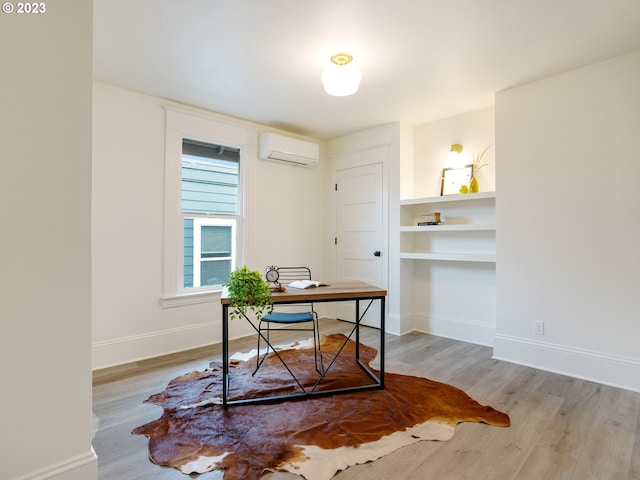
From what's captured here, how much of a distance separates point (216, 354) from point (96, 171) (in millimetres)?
2044

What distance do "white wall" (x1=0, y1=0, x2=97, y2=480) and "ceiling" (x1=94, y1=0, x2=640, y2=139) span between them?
0.97m

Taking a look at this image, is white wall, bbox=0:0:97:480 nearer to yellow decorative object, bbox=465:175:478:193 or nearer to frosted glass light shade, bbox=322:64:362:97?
frosted glass light shade, bbox=322:64:362:97

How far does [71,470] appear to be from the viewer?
1.35 metres

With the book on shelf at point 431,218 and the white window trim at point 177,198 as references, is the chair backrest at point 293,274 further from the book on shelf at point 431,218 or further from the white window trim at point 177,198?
the book on shelf at point 431,218

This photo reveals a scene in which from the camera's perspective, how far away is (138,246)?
3.22 metres

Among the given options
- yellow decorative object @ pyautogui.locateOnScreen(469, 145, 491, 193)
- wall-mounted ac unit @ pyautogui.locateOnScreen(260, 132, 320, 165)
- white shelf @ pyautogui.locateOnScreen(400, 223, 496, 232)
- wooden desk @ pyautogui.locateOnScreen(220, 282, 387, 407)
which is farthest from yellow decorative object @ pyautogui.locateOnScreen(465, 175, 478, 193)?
wall-mounted ac unit @ pyautogui.locateOnScreen(260, 132, 320, 165)

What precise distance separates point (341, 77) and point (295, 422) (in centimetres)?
243

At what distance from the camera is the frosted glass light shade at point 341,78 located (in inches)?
98.6

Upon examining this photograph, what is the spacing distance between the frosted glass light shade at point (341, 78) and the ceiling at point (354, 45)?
143 millimetres

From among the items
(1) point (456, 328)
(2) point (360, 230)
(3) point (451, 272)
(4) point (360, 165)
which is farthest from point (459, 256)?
(4) point (360, 165)

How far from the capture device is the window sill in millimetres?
3393

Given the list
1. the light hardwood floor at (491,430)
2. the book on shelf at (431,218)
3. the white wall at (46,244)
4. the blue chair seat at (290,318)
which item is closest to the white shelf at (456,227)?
the book on shelf at (431,218)

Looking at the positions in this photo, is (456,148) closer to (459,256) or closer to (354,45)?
(459,256)

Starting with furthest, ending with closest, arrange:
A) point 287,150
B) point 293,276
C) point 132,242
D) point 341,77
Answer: point 293,276, point 287,150, point 132,242, point 341,77
